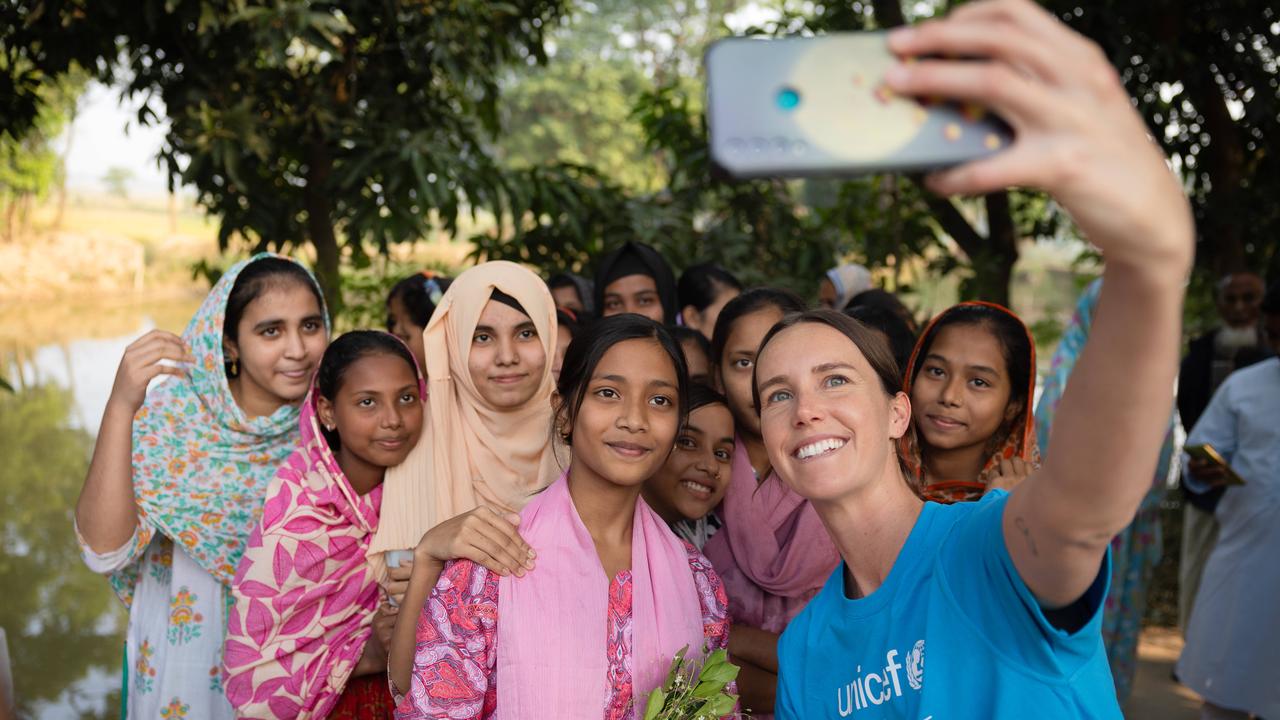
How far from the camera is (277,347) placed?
2.56 m

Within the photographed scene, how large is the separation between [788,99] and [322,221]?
4597 mm

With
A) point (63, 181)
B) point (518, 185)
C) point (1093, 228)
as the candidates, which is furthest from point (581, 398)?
point (63, 181)

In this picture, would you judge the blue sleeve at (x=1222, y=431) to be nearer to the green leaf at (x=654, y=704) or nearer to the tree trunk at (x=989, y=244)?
the tree trunk at (x=989, y=244)

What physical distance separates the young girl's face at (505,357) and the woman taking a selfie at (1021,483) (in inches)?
39.6

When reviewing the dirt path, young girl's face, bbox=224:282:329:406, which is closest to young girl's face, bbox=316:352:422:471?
young girl's face, bbox=224:282:329:406

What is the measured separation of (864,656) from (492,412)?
1.37 metres

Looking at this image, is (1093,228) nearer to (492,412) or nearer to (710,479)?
(710,479)

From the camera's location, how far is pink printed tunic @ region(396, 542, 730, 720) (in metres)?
1.71

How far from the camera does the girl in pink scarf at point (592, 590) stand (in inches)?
68.5

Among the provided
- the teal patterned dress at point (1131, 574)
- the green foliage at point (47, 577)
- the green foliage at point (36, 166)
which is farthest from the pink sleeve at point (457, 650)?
the green foliage at point (36, 166)

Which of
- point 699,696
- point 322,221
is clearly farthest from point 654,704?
point 322,221

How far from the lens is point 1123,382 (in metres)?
0.86

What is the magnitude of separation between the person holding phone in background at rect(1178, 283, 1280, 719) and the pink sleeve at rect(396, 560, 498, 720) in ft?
9.62

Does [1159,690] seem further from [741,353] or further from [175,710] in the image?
[175,710]
